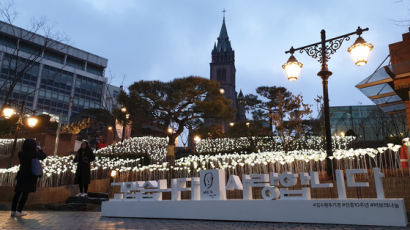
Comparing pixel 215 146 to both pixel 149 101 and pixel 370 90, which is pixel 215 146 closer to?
pixel 149 101

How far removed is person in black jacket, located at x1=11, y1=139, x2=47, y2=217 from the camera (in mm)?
5816

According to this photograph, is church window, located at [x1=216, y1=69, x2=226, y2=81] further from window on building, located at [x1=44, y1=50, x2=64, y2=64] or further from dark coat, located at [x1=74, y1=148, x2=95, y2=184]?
dark coat, located at [x1=74, y1=148, x2=95, y2=184]

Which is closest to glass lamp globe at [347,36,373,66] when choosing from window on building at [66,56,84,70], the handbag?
the handbag

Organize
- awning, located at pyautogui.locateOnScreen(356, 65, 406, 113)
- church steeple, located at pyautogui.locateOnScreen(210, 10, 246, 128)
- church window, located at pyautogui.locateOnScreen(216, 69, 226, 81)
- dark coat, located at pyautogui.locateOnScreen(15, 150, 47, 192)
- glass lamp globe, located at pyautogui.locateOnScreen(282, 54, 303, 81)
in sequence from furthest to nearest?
1. church window, located at pyautogui.locateOnScreen(216, 69, 226, 81)
2. church steeple, located at pyautogui.locateOnScreen(210, 10, 246, 128)
3. awning, located at pyautogui.locateOnScreen(356, 65, 406, 113)
4. glass lamp globe, located at pyautogui.locateOnScreen(282, 54, 303, 81)
5. dark coat, located at pyautogui.locateOnScreen(15, 150, 47, 192)

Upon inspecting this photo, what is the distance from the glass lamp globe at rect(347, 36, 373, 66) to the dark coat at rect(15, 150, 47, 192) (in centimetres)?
744

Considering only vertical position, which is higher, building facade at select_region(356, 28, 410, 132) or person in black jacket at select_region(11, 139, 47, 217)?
building facade at select_region(356, 28, 410, 132)

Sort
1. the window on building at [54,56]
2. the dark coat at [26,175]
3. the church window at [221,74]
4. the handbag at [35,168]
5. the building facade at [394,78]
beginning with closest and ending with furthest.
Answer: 1. the dark coat at [26,175]
2. the handbag at [35,168]
3. the building facade at [394,78]
4. the window on building at [54,56]
5. the church window at [221,74]

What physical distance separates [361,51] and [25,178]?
7794 millimetres

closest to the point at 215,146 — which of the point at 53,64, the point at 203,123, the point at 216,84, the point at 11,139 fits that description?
the point at 203,123

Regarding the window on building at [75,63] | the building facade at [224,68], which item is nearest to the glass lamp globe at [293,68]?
the window on building at [75,63]

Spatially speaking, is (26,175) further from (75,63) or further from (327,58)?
(75,63)

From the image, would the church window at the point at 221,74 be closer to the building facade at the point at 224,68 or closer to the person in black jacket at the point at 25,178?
the building facade at the point at 224,68

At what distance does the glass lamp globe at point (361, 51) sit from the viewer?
6.20 m

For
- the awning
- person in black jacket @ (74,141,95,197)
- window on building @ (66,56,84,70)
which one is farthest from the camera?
window on building @ (66,56,84,70)
